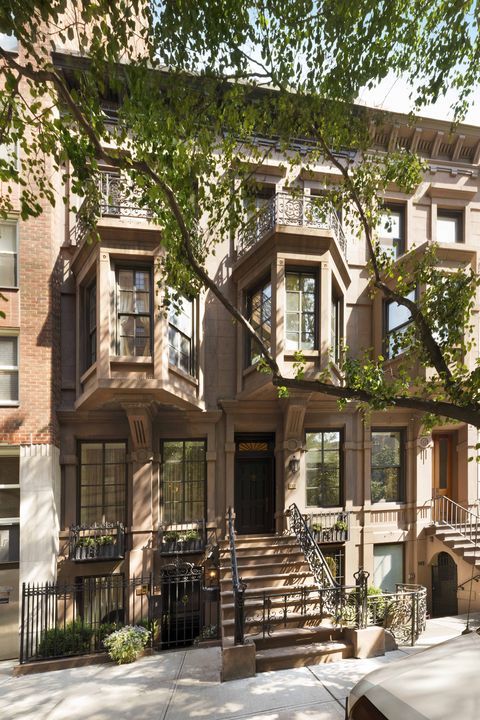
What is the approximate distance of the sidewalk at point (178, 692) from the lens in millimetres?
5887

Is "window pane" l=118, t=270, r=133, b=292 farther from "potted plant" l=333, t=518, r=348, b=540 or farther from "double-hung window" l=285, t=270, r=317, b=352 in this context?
"potted plant" l=333, t=518, r=348, b=540

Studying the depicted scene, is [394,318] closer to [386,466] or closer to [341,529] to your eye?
Result: [386,466]

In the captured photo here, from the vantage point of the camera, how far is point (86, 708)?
20.4 ft

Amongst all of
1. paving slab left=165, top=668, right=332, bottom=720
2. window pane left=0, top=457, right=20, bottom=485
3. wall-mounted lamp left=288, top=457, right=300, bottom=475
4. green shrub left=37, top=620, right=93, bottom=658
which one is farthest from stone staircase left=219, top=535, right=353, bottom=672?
window pane left=0, top=457, right=20, bottom=485

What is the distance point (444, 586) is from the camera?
40.5 ft

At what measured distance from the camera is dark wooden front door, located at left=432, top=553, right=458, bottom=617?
39.9ft

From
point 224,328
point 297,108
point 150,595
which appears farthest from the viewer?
point 224,328

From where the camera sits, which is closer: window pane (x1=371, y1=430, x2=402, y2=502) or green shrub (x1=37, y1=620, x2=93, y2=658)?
green shrub (x1=37, y1=620, x2=93, y2=658)

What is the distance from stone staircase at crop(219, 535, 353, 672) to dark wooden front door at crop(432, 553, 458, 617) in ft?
15.7

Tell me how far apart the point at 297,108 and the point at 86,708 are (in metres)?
9.95

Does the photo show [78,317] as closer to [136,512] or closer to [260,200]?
[136,512]

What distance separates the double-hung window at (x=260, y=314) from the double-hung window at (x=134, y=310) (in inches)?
114

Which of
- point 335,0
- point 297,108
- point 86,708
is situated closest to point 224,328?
point 297,108

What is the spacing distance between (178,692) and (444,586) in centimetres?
899
